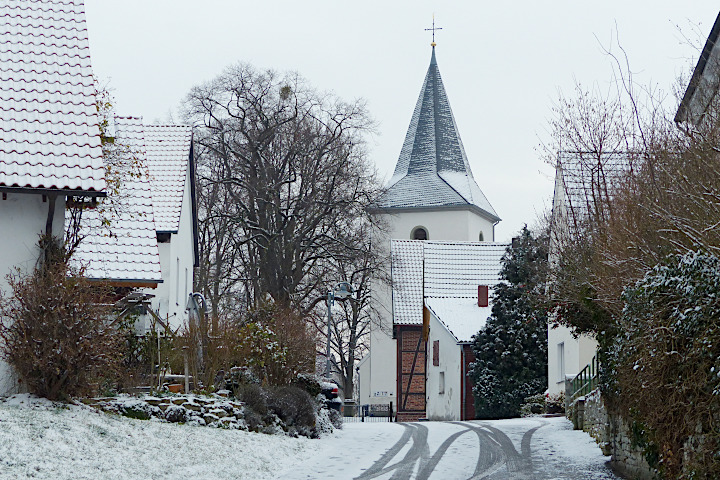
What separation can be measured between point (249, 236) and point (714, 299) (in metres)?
31.4

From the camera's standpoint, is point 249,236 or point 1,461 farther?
point 249,236

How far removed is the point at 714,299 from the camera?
8.98 meters

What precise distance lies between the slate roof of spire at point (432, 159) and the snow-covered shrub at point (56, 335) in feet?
159

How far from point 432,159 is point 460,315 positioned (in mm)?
22837

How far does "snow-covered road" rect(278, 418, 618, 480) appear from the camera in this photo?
45.0 feet

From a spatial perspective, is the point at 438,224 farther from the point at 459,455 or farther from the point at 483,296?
the point at 459,455

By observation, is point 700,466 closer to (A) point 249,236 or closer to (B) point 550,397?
(B) point 550,397

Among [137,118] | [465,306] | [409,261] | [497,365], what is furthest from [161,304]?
[409,261]

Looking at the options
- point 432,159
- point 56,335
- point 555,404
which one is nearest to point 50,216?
point 56,335

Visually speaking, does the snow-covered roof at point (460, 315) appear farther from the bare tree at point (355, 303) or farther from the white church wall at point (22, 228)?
the white church wall at point (22, 228)

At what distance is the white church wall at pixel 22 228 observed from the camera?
14719mm

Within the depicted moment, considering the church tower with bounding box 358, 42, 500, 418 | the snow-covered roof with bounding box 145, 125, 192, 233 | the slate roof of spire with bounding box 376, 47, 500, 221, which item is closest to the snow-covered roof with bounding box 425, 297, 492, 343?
the church tower with bounding box 358, 42, 500, 418

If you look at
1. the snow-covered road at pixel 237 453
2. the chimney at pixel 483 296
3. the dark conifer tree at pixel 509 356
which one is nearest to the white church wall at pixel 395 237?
the chimney at pixel 483 296

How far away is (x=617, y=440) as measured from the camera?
14102mm
